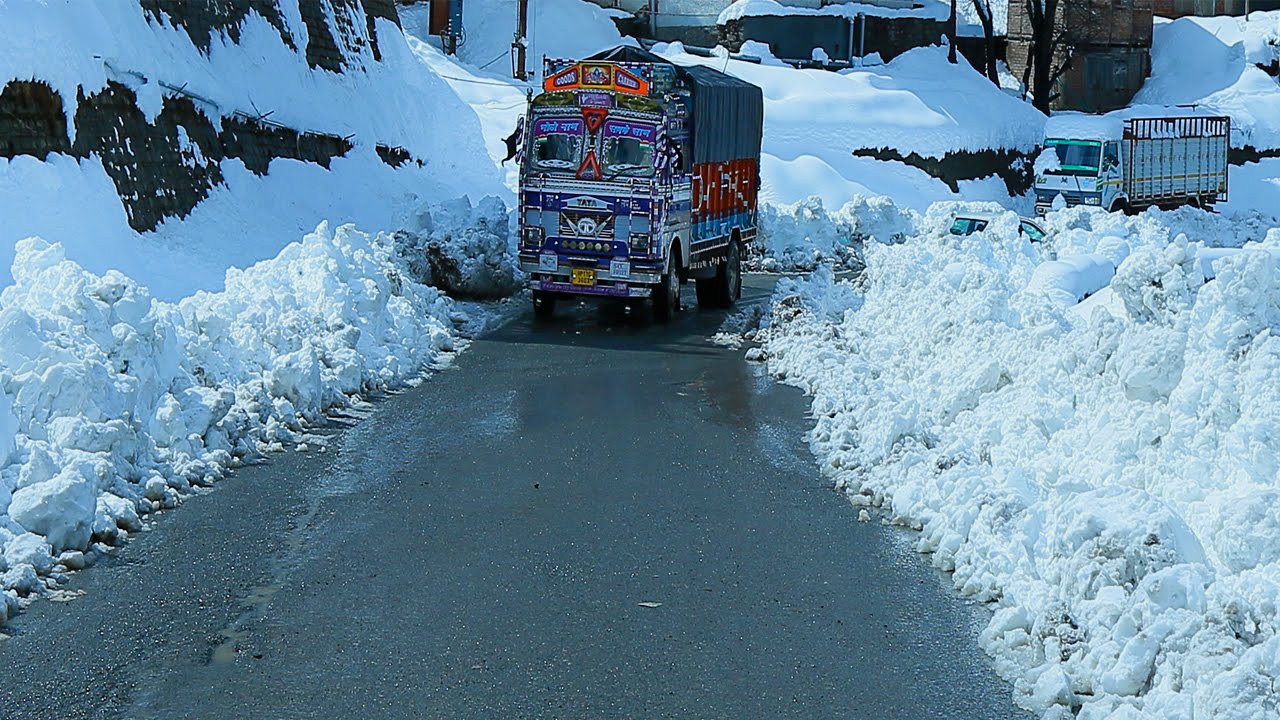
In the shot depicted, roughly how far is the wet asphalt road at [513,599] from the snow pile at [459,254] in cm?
993

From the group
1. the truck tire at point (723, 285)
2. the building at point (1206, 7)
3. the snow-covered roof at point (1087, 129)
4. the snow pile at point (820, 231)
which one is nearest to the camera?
the truck tire at point (723, 285)

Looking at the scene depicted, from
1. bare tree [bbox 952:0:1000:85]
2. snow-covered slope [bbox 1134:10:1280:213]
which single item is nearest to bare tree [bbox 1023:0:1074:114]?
bare tree [bbox 952:0:1000:85]

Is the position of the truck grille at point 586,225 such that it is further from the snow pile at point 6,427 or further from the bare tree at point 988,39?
the bare tree at point 988,39

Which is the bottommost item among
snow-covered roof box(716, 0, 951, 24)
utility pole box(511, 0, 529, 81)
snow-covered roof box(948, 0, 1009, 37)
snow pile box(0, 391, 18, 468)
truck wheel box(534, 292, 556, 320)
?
truck wheel box(534, 292, 556, 320)

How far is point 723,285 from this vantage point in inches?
964

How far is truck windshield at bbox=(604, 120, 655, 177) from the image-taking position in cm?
2084

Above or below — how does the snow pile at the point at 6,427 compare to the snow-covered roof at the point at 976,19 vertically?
below

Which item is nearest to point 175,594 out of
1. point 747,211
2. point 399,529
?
point 399,529

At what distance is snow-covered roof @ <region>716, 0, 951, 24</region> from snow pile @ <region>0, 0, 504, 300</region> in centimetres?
1617

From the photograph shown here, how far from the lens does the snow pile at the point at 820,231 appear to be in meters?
32.5

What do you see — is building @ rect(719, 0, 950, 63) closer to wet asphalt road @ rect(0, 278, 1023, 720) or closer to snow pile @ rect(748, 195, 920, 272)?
snow pile @ rect(748, 195, 920, 272)

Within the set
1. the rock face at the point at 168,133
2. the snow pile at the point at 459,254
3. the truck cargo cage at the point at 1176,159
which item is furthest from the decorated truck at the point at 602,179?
the truck cargo cage at the point at 1176,159

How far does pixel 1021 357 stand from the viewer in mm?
12469

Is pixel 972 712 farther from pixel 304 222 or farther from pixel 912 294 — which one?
pixel 304 222
